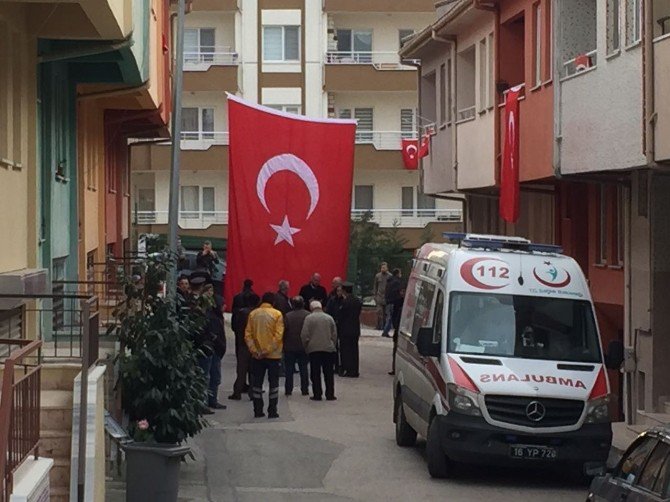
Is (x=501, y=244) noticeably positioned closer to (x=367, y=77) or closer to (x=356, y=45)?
(x=367, y=77)

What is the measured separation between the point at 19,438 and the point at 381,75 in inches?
1971

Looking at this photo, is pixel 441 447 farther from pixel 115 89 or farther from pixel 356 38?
pixel 356 38

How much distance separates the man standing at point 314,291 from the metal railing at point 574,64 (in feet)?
21.1

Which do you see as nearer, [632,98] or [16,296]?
[16,296]

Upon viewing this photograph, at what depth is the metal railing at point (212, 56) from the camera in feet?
193

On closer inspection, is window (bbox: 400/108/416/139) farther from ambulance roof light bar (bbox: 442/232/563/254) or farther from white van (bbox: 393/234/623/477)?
ambulance roof light bar (bbox: 442/232/563/254)

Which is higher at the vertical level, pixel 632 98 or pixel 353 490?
pixel 632 98

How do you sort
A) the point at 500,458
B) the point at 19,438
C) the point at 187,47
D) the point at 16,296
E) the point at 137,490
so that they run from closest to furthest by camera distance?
the point at 19,438, the point at 16,296, the point at 137,490, the point at 500,458, the point at 187,47

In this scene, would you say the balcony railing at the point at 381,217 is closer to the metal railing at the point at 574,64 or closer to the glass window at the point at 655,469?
the metal railing at the point at 574,64

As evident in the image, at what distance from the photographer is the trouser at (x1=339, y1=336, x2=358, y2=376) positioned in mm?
29281

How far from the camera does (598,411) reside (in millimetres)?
17094

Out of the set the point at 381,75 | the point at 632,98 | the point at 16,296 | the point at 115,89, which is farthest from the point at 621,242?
the point at 381,75

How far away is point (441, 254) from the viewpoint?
18984mm

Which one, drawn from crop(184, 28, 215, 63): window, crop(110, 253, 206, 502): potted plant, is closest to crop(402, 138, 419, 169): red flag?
crop(184, 28, 215, 63): window
